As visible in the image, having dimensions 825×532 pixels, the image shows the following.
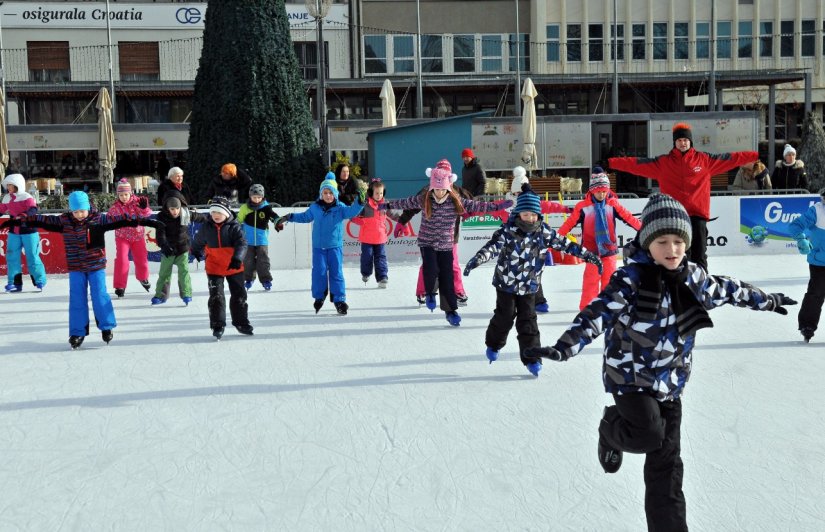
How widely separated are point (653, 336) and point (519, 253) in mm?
3121

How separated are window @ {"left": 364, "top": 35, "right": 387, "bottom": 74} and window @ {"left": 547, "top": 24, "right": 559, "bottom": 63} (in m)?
5.55

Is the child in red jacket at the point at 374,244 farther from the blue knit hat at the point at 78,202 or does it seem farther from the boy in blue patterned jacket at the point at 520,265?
the boy in blue patterned jacket at the point at 520,265

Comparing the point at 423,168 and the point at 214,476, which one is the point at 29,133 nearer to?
the point at 423,168

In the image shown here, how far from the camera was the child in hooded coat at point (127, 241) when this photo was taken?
11.1 metres

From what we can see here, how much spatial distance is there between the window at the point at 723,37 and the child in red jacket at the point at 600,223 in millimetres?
28280

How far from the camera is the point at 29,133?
24266 mm

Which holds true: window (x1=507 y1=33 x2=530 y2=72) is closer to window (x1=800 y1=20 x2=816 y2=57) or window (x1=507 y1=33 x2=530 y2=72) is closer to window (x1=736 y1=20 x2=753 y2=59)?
window (x1=736 y1=20 x2=753 y2=59)

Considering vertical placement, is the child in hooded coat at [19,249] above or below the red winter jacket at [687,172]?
Answer: below

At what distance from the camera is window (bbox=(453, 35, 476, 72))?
32344mm

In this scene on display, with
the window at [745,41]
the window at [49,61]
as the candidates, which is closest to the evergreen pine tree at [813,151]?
the window at [745,41]

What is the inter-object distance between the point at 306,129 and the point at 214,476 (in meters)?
13.8

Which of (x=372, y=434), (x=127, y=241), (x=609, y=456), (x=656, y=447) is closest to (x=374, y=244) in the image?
(x=127, y=241)

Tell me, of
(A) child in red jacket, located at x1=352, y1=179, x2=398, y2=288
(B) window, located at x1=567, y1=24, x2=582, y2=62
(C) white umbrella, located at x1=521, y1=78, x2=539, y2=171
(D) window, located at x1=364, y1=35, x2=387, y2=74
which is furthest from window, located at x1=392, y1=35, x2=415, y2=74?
(A) child in red jacket, located at x1=352, y1=179, x2=398, y2=288

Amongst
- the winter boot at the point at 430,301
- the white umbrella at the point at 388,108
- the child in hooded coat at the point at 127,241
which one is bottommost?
the winter boot at the point at 430,301
